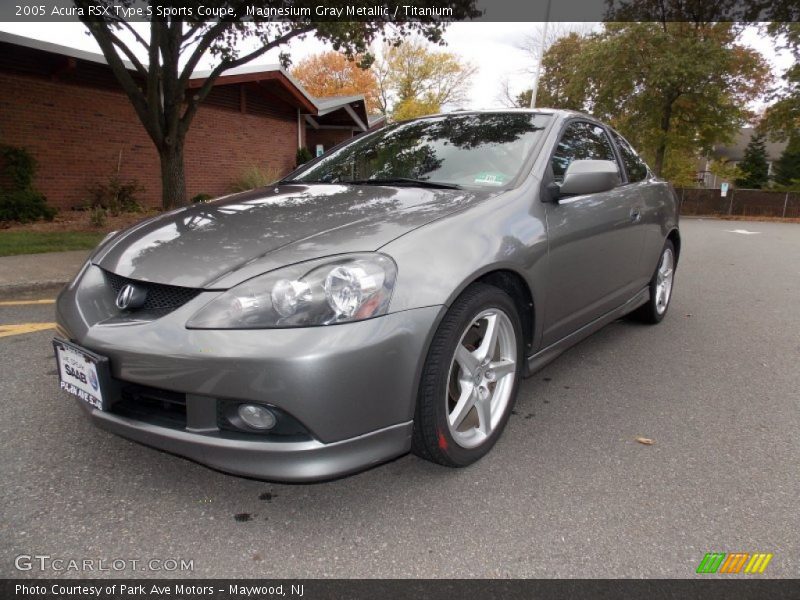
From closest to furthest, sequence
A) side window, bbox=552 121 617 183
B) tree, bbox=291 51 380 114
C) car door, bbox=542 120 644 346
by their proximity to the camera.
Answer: car door, bbox=542 120 644 346 < side window, bbox=552 121 617 183 < tree, bbox=291 51 380 114

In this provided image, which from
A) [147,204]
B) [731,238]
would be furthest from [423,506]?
[731,238]

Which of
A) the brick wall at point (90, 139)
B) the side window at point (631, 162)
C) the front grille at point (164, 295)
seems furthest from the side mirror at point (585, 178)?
the brick wall at point (90, 139)

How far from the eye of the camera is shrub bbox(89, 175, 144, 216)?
11.8m

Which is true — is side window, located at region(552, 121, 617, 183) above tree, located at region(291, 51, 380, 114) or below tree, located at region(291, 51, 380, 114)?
below

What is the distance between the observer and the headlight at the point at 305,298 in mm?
1767

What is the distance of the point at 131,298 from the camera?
1981 millimetres

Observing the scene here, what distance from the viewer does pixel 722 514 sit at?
2.06m

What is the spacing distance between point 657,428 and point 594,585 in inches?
50.5

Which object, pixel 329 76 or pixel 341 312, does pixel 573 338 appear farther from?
pixel 329 76

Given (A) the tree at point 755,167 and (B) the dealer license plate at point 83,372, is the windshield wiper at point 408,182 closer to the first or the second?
(B) the dealer license plate at point 83,372

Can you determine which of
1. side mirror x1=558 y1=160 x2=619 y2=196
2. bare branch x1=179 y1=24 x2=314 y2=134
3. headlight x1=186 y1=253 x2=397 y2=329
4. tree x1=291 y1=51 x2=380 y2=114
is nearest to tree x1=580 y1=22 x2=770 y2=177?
bare branch x1=179 y1=24 x2=314 y2=134

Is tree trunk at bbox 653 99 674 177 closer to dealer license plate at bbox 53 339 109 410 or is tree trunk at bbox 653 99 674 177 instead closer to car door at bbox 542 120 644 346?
car door at bbox 542 120 644 346

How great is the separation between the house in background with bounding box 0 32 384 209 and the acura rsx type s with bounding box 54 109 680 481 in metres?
6.04

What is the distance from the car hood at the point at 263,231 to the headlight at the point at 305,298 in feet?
0.23
